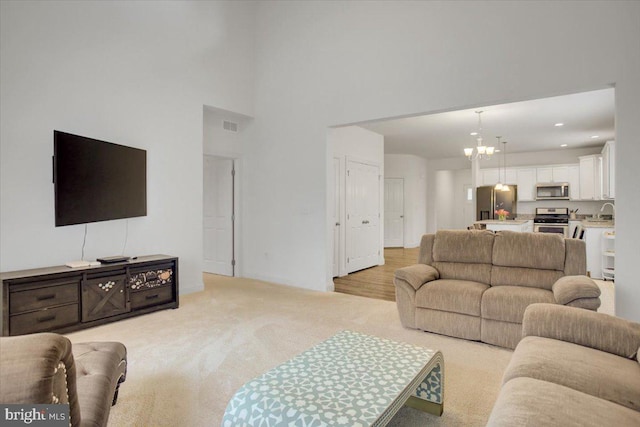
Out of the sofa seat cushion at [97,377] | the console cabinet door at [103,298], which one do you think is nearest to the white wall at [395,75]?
the console cabinet door at [103,298]

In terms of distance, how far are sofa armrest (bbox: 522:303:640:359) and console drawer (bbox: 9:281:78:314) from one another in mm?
3864

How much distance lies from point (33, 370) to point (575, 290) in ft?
10.7

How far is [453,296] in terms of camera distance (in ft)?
10.9

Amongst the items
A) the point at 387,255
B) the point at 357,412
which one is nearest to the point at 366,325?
the point at 357,412

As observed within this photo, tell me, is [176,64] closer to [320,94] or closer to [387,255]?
[320,94]

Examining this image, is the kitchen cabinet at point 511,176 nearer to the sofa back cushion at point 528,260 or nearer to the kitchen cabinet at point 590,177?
the kitchen cabinet at point 590,177

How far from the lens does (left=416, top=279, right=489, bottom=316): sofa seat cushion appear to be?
3.24 metres

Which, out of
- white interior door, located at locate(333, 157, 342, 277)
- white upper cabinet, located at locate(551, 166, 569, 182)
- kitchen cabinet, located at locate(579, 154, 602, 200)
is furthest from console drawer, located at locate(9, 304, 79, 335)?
white upper cabinet, located at locate(551, 166, 569, 182)

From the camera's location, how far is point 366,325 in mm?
3742

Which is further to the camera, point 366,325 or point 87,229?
point 87,229

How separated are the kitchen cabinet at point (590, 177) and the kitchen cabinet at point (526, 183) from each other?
1.07 meters

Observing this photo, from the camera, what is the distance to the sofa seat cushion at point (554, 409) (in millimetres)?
1281

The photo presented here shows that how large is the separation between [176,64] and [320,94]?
2.02 metres

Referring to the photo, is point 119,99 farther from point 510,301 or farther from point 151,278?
point 510,301
